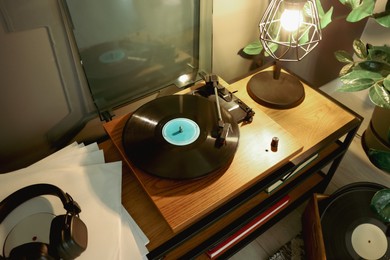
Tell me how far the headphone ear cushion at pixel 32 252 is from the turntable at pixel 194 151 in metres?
0.22

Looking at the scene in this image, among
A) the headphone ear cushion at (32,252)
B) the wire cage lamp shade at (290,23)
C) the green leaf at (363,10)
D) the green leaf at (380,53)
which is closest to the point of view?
the headphone ear cushion at (32,252)

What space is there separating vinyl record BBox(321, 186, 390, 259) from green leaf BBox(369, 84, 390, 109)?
328 mm

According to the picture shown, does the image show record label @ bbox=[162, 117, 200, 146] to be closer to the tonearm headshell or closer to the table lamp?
the tonearm headshell

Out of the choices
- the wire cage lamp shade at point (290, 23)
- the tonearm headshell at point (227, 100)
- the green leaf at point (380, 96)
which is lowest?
the tonearm headshell at point (227, 100)

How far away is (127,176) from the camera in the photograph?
0.79 m

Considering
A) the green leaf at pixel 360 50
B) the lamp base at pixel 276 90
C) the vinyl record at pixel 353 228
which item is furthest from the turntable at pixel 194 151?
the green leaf at pixel 360 50

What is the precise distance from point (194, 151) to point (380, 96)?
0.53m

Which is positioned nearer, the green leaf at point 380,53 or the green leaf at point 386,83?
the green leaf at point 386,83

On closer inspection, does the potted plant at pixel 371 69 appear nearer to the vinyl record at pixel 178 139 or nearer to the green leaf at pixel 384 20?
the green leaf at pixel 384 20

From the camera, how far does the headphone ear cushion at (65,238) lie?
53cm

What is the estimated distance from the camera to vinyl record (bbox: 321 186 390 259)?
904 millimetres

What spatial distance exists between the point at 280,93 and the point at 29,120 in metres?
0.76

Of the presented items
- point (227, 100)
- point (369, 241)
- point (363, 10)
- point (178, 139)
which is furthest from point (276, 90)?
point (369, 241)

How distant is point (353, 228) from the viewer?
941 millimetres
